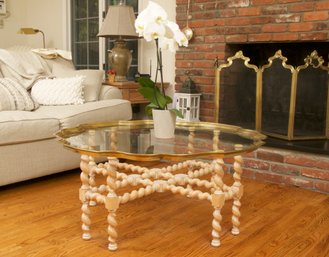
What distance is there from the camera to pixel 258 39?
3.01 metres

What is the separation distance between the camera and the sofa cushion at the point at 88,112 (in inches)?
103

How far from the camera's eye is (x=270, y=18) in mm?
2934

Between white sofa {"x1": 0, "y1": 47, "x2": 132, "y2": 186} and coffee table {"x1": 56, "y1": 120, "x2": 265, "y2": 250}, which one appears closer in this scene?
coffee table {"x1": 56, "y1": 120, "x2": 265, "y2": 250}

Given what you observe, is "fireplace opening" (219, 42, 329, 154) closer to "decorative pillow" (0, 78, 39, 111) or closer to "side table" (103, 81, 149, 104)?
"side table" (103, 81, 149, 104)

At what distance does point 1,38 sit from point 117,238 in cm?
371

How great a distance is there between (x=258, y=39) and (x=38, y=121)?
67.0 inches

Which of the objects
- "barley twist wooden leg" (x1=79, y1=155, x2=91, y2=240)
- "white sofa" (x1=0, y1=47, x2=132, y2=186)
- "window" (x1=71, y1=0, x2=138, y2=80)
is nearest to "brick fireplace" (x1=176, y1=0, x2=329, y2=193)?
"white sofa" (x1=0, y1=47, x2=132, y2=186)

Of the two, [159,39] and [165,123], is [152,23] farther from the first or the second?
[165,123]

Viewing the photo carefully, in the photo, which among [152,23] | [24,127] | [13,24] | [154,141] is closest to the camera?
[152,23]

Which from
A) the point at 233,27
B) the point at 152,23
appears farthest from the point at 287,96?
the point at 152,23

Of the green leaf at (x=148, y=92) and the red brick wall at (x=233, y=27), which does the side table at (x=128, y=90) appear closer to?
the red brick wall at (x=233, y=27)

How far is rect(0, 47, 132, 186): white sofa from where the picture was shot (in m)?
2.34

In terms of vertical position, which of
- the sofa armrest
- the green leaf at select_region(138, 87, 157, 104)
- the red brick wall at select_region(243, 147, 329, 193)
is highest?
the green leaf at select_region(138, 87, 157, 104)

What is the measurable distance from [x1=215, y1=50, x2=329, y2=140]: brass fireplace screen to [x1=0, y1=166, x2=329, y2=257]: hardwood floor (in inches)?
20.8
